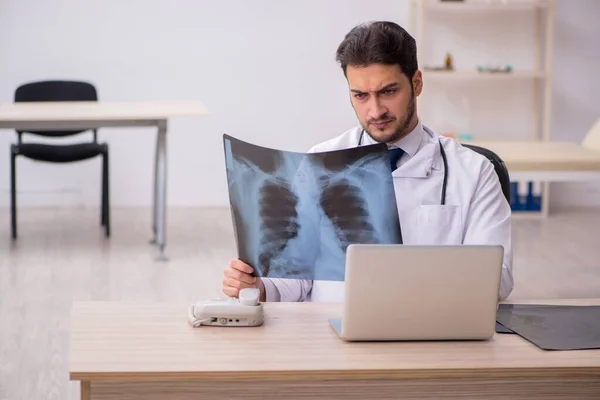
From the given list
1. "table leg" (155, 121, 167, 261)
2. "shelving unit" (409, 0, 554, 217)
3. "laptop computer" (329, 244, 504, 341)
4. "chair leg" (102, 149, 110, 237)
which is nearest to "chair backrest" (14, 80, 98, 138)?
"chair leg" (102, 149, 110, 237)

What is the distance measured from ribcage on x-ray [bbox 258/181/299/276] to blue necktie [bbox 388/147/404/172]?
0.45m

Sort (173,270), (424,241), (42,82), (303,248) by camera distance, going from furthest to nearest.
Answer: (42,82)
(173,270)
(424,241)
(303,248)

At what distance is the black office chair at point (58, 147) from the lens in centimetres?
523

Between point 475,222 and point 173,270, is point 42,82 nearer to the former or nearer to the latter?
point 173,270

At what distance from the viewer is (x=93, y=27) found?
6090mm

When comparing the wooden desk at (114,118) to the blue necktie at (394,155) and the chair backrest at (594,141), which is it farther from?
the blue necktie at (394,155)

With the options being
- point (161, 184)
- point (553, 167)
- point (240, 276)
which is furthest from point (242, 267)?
point (161, 184)

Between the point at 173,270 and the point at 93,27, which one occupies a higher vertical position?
the point at 93,27

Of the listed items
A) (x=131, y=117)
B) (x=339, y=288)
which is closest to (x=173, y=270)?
(x=131, y=117)

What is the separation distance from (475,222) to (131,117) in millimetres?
3060

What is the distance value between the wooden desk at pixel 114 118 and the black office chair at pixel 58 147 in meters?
0.27

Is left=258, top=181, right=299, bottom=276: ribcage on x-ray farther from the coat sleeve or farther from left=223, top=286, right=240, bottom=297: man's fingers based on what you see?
the coat sleeve

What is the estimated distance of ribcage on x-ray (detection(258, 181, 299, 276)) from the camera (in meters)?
1.66

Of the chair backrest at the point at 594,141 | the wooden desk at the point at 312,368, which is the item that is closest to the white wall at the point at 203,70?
the chair backrest at the point at 594,141
